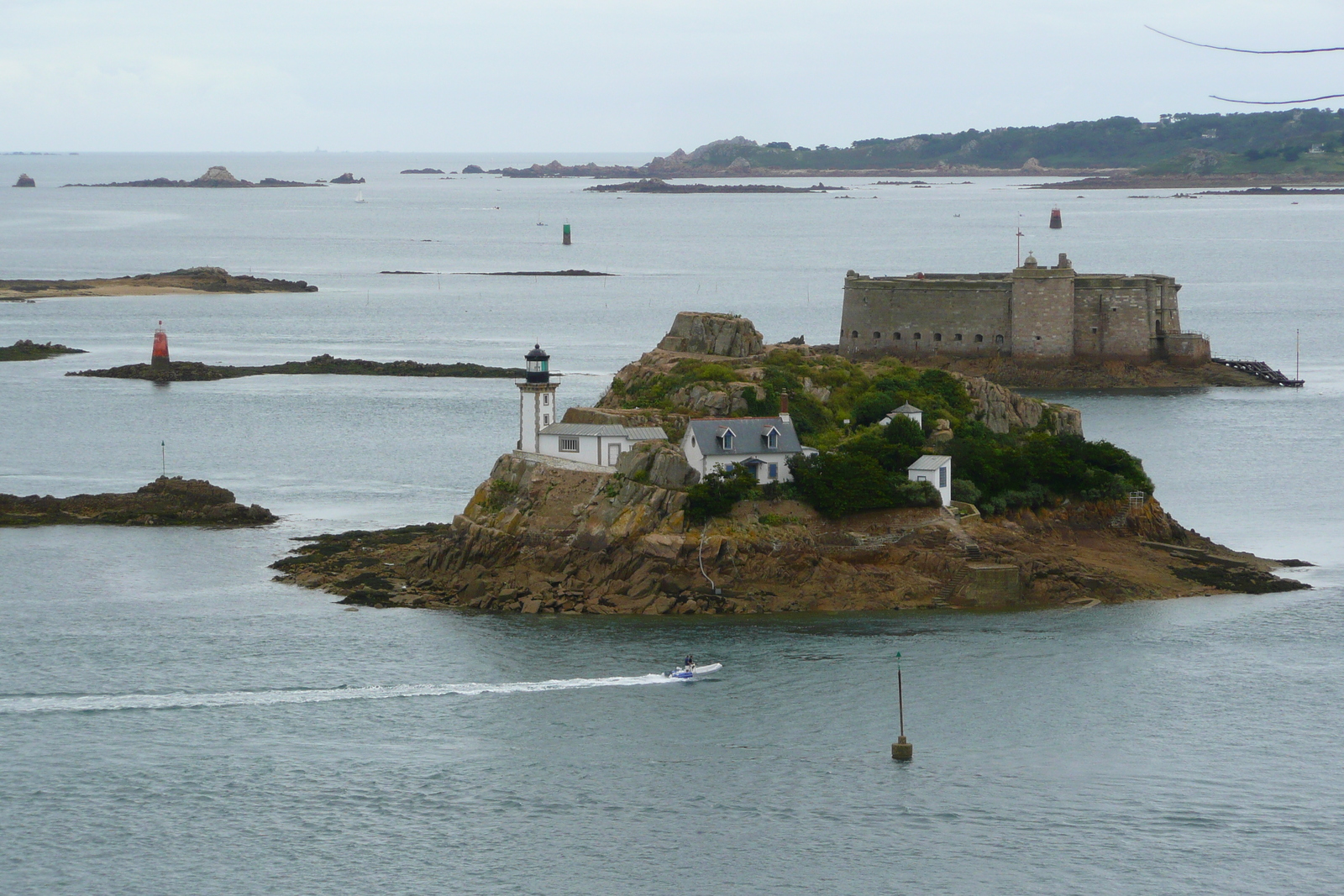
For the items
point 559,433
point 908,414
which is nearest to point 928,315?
point 908,414

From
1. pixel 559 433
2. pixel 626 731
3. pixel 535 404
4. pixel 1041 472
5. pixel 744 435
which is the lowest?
pixel 626 731

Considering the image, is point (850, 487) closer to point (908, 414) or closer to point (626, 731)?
point (908, 414)

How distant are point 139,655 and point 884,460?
20113 mm

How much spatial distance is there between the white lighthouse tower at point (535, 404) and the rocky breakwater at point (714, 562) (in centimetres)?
190

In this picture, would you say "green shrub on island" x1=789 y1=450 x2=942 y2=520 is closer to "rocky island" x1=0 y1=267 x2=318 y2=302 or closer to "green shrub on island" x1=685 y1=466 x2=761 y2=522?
"green shrub on island" x1=685 y1=466 x2=761 y2=522

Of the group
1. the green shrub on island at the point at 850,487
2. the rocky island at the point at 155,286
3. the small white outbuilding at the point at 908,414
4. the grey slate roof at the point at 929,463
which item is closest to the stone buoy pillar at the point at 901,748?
the green shrub on island at the point at 850,487

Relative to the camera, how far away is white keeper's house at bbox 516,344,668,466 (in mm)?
52031

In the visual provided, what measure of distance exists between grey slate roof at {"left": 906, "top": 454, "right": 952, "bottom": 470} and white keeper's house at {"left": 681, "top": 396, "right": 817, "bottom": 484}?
8.99 feet

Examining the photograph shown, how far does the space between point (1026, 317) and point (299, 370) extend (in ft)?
118

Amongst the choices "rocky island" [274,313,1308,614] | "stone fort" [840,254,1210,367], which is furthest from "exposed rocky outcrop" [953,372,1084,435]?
"stone fort" [840,254,1210,367]

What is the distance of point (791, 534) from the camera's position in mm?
49844

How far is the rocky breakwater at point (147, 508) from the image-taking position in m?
59.2

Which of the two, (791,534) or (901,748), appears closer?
(901,748)

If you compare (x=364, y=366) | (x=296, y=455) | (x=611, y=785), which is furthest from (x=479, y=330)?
(x=611, y=785)
